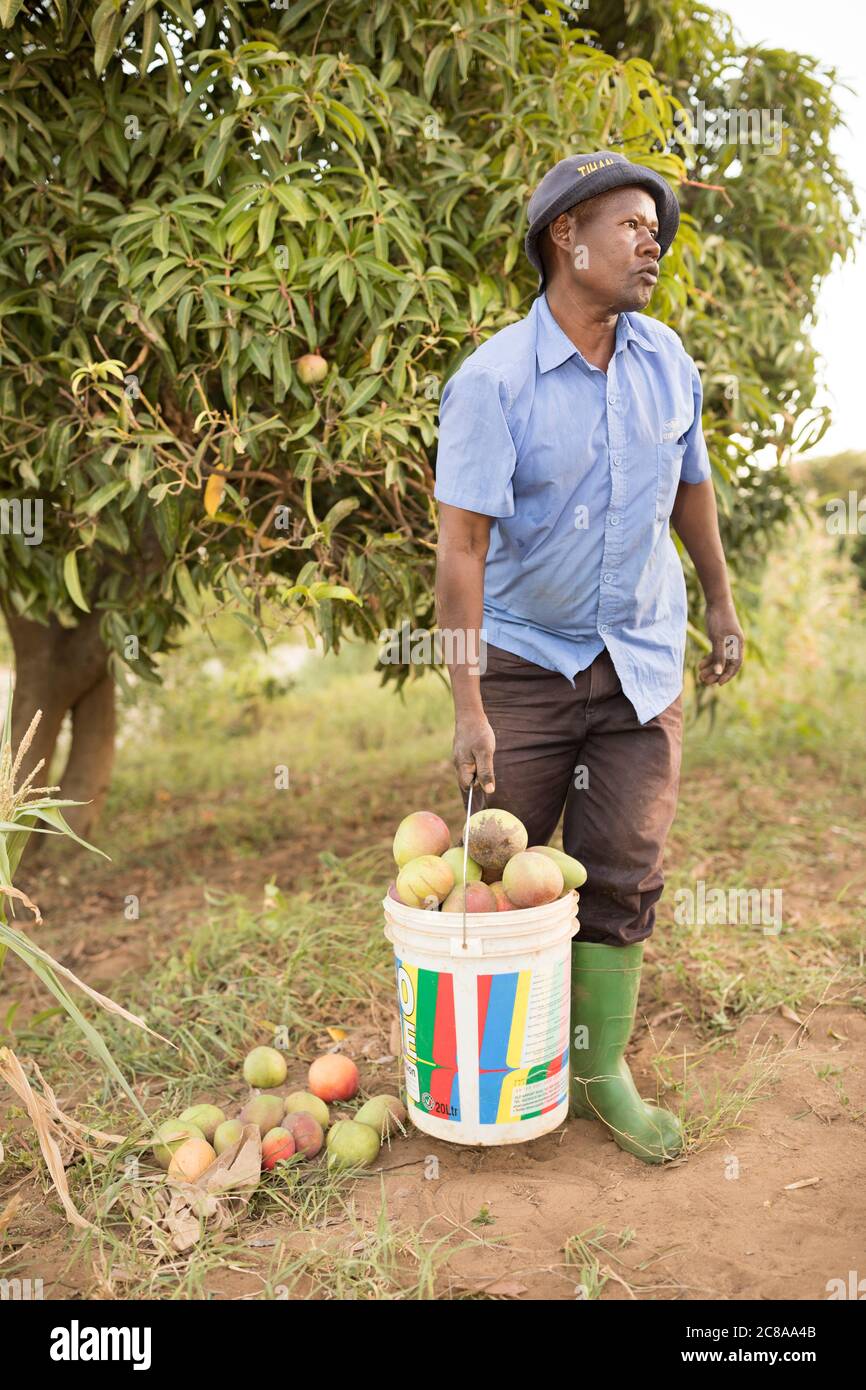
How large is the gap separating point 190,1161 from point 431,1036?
0.53 meters

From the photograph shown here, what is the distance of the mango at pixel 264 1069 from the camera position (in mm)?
2725

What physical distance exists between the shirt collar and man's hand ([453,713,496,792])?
0.71 metres

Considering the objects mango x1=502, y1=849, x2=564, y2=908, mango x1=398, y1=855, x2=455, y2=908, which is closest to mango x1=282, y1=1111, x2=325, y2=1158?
mango x1=398, y1=855, x2=455, y2=908

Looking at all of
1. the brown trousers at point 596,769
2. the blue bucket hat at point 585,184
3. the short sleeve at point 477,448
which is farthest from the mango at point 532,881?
the blue bucket hat at point 585,184

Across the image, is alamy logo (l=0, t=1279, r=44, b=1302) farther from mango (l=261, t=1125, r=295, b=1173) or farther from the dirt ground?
mango (l=261, t=1125, r=295, b=1173)

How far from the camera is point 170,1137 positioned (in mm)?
2324

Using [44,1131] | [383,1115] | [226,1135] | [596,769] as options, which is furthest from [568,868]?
[44,1131]

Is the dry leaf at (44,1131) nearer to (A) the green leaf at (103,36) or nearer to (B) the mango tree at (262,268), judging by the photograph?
(B) the mango tree at (262,268)

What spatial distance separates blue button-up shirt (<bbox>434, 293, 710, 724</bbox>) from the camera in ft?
7.27

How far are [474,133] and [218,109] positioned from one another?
0.76 metres

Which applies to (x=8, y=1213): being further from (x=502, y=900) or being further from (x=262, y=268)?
(x=262, y=268)

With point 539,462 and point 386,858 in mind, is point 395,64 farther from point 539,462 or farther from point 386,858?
point 386,858
